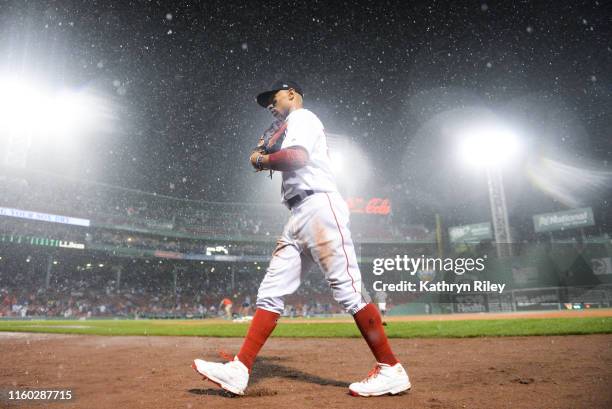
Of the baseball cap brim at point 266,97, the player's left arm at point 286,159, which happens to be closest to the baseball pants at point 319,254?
the player's left arm at point 286,159

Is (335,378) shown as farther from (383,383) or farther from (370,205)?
(370,205)

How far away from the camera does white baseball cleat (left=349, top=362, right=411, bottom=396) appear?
7.91 ft

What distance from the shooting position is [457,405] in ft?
6.93

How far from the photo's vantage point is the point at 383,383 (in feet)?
8.00

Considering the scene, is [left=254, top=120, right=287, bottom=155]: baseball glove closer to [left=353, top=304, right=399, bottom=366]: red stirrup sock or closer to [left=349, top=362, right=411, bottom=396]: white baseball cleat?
[left=353, top=304, right=399, bottom=366]: red stirrup sock

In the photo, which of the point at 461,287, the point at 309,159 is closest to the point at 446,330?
the point at 309,159

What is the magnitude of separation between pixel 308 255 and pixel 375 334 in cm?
71

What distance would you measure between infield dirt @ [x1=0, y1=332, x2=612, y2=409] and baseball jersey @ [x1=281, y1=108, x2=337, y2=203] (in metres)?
1.36

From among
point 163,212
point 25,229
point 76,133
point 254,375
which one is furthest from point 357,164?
point 254,375

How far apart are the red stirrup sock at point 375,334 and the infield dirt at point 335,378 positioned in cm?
25

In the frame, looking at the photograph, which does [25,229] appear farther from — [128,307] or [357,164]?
[357,164]

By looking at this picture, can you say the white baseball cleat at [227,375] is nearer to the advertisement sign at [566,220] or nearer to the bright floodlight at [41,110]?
the bright floodlight at [41,110]

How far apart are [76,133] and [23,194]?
7.49m

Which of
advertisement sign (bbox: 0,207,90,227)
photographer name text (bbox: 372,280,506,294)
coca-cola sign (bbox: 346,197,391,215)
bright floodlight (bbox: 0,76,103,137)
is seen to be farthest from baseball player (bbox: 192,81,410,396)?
coca-cola sign (bbox: 346,197,391,215)
